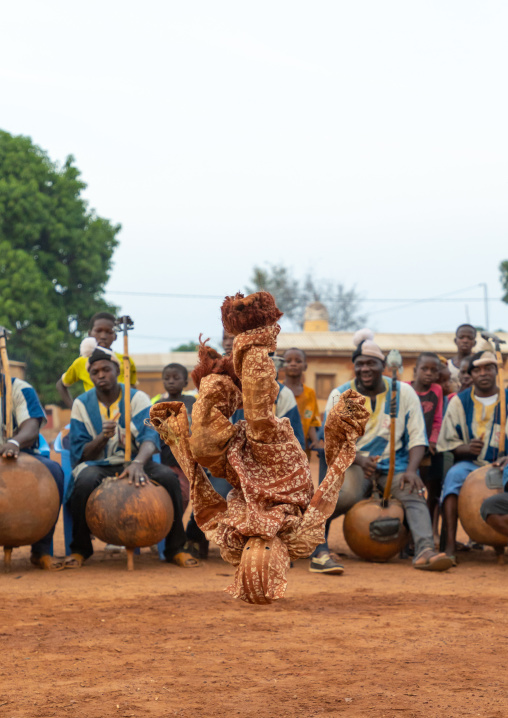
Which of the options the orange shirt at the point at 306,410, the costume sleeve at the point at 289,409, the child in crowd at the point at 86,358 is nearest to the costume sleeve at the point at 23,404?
the child in crowd at the point at 86,358

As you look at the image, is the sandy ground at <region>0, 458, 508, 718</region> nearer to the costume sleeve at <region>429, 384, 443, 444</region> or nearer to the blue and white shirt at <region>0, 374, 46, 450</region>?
the blue and white shirt at <region>0, 374, 46, 450</region>

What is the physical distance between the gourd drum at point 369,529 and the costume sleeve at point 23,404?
3.02 metres

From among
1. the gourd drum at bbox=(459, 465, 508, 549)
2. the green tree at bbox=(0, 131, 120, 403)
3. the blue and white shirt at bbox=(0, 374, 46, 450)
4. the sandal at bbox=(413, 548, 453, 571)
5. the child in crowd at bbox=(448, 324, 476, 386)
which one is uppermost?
the green tree at bbox=(0, 131, 120, 403)

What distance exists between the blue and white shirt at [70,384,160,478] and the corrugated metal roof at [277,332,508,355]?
17483mm

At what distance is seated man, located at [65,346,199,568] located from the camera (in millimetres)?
8141

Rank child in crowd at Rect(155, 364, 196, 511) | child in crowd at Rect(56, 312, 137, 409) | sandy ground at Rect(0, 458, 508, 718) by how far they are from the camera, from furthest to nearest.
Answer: child in crowd at Rect(56, 312, 137, 409)
child in crowd at Rect(155, 364, 196, 511)
sandy ground at Rect(0, 458, 508, 718)

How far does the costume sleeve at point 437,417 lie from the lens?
9.09 m

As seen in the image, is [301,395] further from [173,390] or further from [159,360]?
[159,360]

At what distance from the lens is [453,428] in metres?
8.64

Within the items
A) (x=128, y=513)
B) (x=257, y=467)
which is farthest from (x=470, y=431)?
(x=257, y=467)

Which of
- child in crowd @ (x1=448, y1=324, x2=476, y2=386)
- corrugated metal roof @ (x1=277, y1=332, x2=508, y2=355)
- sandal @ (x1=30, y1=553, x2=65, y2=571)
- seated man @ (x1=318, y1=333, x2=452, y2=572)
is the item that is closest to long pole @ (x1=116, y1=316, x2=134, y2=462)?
sandal @ (x1=30, y1=553, x2=65, y2=571)

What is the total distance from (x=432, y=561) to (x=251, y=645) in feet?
9.11

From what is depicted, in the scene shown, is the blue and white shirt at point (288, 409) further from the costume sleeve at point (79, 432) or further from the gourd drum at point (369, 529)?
the costume sleeve at point (79, 432)

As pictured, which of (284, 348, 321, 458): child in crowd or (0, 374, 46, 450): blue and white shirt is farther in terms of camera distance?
(284, 348, 321, 458): child in crowd
